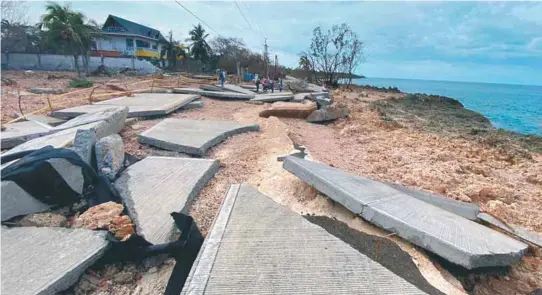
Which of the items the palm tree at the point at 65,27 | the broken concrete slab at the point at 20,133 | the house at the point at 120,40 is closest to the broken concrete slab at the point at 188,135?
the broken concrete slab at the point at 20,133

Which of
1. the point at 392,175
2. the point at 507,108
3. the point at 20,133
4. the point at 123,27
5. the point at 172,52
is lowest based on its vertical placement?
the point at 507,108

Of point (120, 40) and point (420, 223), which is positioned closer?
point (420, 223)

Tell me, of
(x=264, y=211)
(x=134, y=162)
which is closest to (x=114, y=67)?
(x=134, y=162)

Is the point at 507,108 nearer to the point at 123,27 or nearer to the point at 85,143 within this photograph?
the point at 85,143

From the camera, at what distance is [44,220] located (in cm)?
253

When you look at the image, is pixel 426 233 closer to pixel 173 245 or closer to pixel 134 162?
pixel 173 245

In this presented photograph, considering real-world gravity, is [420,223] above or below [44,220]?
above

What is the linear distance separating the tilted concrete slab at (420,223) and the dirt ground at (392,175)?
136mm

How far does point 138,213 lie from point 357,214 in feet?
6.95

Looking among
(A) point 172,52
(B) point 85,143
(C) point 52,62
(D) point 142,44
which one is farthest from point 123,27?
(B) point 85,143

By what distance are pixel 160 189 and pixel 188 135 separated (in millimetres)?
2259

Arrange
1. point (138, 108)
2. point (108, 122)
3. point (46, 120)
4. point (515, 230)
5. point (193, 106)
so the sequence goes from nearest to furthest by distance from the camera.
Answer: point (515, 230) < point (108, 122) < point (46, 120) < point (138, 108) < point (193, 106)

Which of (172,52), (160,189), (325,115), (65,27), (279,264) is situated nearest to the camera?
(279,264)

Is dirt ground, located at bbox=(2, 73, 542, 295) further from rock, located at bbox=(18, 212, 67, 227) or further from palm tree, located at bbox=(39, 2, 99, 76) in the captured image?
palm tree, located at bbox=(39, 2, 99, 76)
